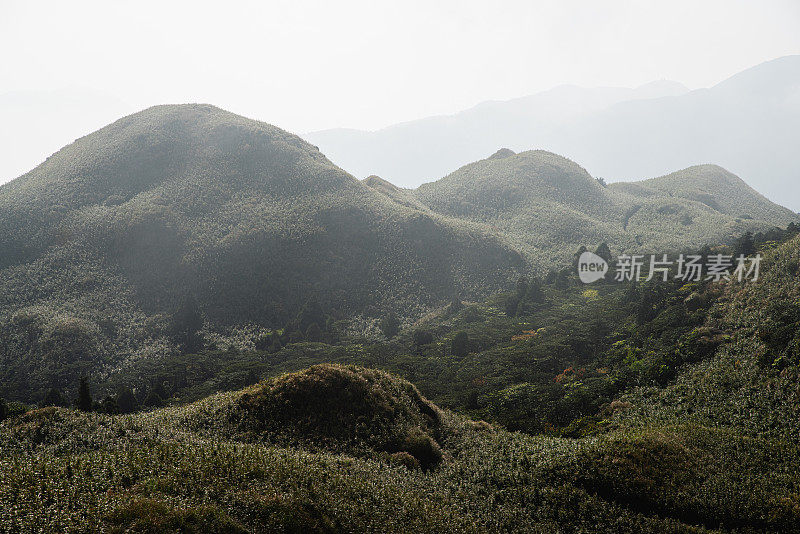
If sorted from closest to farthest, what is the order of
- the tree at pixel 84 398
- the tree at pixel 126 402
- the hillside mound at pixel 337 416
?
the hillside mound at pixel 337 416 → the tree at pixel 84 398 → the tree at pixel 126 402

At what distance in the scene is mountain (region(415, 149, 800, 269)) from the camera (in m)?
84.3

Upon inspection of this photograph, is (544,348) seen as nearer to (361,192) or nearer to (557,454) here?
(557,454)

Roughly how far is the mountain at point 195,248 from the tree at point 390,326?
5.96 m

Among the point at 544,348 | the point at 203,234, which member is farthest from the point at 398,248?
the point at 544,348

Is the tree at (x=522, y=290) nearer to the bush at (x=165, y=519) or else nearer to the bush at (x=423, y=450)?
the bush at (x=423, y=450)

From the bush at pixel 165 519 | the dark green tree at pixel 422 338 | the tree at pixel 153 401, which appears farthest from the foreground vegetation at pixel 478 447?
the dark green tree at pixel 422 338

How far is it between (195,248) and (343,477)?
60.4 m

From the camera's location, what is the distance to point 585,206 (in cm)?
11025

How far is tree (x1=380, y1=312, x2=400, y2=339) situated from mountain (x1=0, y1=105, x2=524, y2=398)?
235 inches

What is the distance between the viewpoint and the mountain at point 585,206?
84.3m

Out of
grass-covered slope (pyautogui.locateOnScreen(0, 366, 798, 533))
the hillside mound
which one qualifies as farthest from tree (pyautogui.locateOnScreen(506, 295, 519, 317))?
grass-covered slope (pyautogui.locateOnScreen(0, 366, 798, 533))

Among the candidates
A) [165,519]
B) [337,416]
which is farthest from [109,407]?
[165,519]

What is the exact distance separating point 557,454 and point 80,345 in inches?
1964

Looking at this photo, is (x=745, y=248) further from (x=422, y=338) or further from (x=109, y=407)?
(x=109, y=407)
